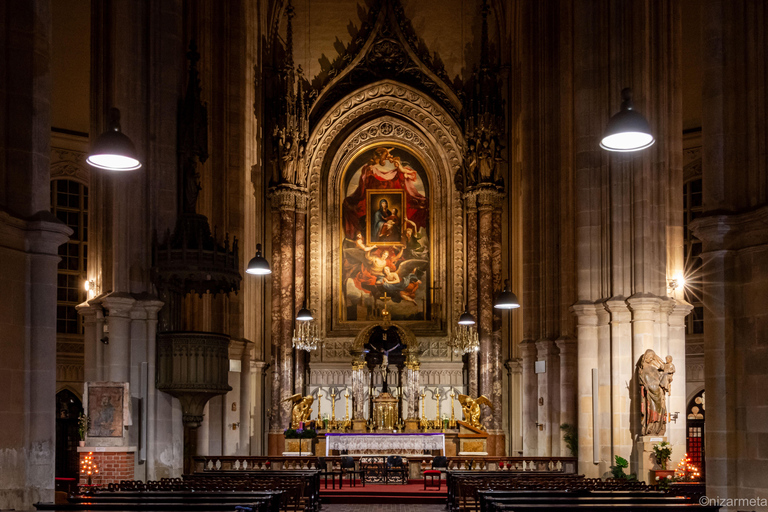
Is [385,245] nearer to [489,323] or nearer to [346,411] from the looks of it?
[489,323]

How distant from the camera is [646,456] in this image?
66.5ft

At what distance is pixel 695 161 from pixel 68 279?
21.2 m

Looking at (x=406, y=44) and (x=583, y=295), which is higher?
(x=406, y=44)

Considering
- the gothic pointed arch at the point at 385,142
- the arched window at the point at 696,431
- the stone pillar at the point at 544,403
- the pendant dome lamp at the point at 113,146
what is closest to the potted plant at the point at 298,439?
the gothic pointed arch at the point at 385,142

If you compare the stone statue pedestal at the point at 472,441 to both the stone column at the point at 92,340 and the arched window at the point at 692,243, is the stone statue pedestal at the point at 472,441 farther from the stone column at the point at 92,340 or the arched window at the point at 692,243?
the stone column at the point at 92,340

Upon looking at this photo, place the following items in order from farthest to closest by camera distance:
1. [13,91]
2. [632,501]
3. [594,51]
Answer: [594,51] < [13,91] < [632,501]

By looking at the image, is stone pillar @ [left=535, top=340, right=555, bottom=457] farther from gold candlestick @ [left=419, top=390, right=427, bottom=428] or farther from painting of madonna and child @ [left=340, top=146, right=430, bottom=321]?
painting of madonna and child @ [left=340, top=146, right=430, bottom=321]

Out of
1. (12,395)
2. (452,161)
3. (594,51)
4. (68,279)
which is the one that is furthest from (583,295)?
(68,279)

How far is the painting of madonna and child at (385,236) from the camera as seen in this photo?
3884 cm

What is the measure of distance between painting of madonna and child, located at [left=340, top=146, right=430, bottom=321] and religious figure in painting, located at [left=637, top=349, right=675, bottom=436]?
18.5m

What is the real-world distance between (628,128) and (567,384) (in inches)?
601

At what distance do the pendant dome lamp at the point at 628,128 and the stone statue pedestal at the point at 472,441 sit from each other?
2255cm

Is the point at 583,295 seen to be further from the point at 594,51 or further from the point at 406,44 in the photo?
the point at 406,44

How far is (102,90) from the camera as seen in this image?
819 inches
